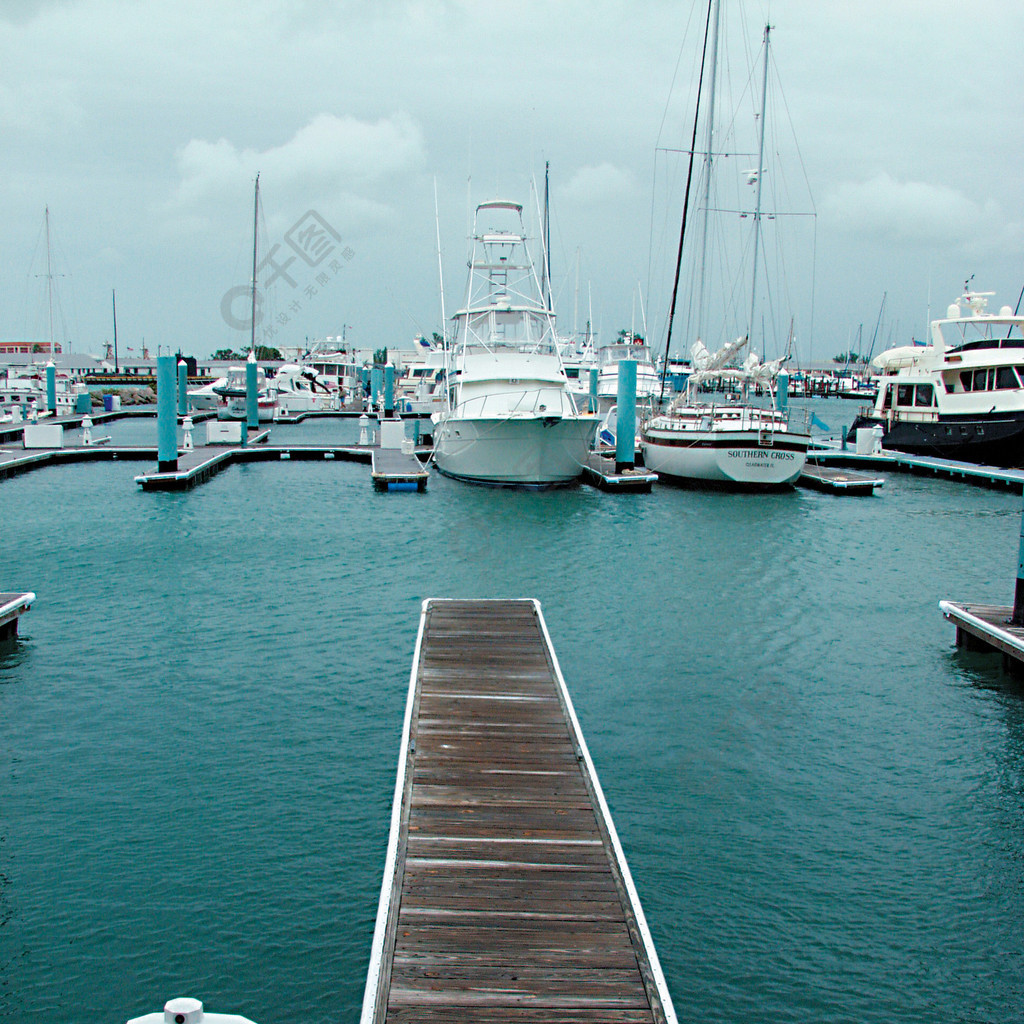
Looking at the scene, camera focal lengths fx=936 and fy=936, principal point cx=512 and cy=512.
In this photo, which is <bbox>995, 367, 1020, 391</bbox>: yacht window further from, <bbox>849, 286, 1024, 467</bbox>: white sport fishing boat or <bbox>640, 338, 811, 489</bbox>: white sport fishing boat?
<bbox>640, 338, 811, 489</bbox>: white sport fishing boat

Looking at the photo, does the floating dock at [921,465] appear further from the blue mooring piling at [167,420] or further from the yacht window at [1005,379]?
the blue mooring piling at [167,420]

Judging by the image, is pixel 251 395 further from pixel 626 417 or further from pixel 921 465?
pixel 921 465

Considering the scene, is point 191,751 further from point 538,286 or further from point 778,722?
point 538,286

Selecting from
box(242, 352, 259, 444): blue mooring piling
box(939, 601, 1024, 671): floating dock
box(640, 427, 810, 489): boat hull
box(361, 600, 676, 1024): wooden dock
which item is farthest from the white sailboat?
box(242, 352, 259, 444): blue mooring piling

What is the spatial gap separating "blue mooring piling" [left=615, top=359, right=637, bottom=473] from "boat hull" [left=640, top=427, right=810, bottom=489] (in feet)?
5.29

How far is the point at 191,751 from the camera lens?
10469 mm

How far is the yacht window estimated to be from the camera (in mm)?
36969

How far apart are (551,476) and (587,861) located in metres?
25.3

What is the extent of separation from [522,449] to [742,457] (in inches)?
293

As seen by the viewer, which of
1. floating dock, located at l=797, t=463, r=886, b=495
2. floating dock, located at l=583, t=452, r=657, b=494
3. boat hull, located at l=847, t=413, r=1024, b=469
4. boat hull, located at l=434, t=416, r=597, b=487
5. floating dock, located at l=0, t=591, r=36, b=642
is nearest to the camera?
floating dock, located at l=0, t=591, r=36, b=642

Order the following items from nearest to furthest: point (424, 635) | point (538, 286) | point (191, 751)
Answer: point (191, 751) → point (424, 635) → point (538, 286)

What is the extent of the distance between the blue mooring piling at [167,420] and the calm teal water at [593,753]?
35.4 ft

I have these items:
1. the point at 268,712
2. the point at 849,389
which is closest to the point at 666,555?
the point at 268,712

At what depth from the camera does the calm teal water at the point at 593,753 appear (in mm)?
6957
